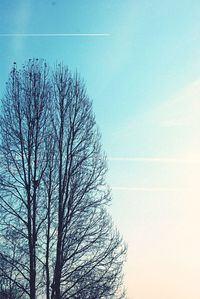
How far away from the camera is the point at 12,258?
735 inches

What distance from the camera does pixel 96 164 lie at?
791 inches

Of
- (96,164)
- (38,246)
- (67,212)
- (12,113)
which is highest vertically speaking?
(12,113)

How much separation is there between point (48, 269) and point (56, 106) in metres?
6.65

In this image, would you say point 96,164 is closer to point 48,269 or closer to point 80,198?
point 80,198

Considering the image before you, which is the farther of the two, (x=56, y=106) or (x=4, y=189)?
(x=56, y=106)

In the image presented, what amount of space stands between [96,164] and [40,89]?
3.84 metres

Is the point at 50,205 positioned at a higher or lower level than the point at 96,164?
lower

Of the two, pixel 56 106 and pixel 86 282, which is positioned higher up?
pixel 56 106

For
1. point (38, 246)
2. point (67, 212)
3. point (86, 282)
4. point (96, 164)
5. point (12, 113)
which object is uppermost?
point (12, 113)

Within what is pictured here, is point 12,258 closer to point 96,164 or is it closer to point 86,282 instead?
point 86,282

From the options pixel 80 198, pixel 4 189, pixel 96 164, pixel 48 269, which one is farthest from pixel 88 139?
pixel 48 269

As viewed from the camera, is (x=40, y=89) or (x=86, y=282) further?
(x=40, y=89)

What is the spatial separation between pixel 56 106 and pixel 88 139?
6.35ft

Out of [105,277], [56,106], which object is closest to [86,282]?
[105,277]
